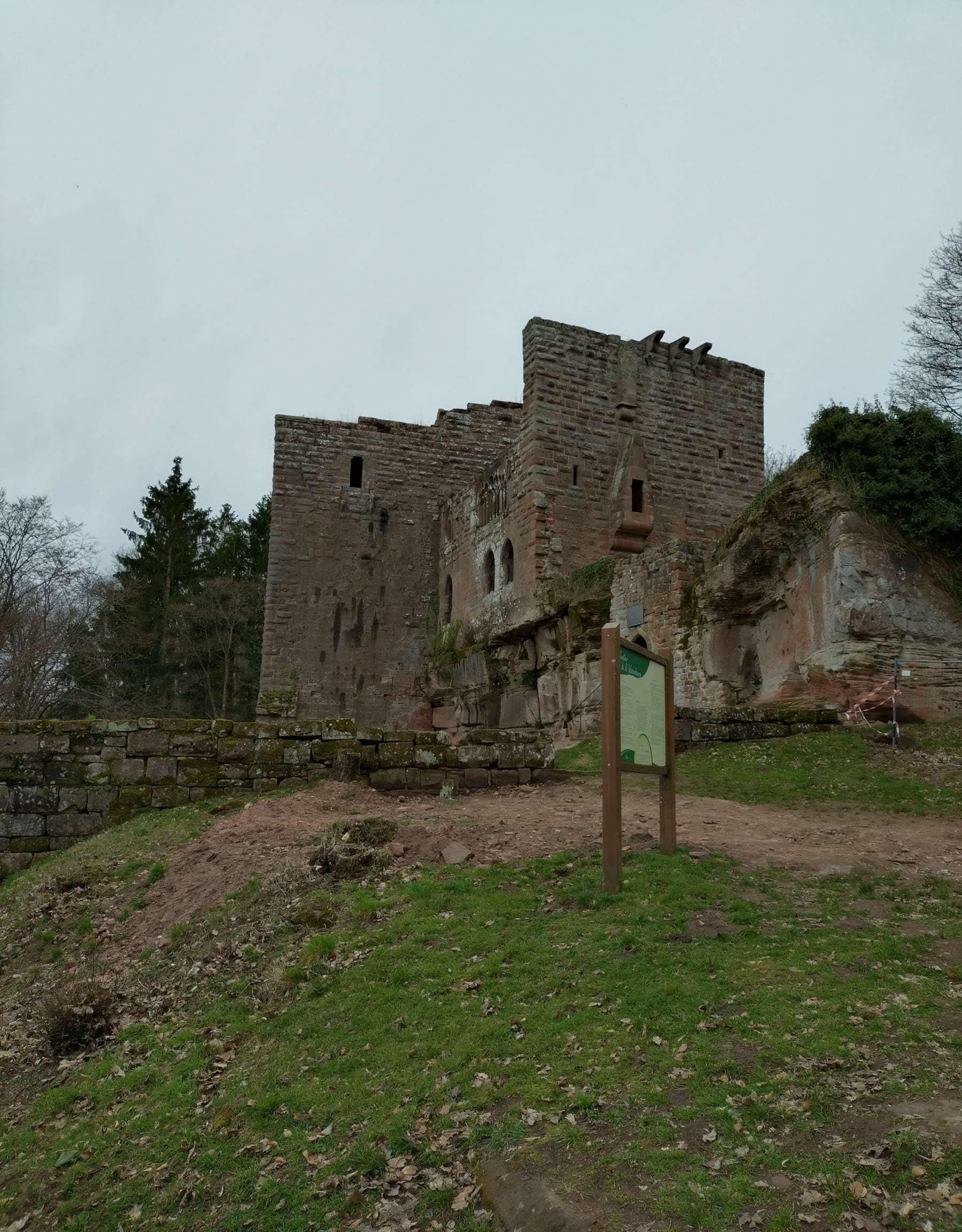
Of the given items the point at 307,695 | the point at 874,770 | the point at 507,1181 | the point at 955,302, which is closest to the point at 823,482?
the point at 874,770

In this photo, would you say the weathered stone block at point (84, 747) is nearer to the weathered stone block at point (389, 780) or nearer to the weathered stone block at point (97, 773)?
the weathered stone block at point (97, 773)

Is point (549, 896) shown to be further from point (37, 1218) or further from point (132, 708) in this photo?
point (132, 708)

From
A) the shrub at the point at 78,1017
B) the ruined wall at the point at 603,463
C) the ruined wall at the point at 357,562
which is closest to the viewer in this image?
the shrub at the point at 78,1017

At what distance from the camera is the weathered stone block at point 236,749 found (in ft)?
34.5

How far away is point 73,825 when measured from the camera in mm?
10258

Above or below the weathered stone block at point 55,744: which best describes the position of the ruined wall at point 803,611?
above

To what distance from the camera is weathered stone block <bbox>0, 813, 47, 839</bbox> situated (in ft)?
33.6

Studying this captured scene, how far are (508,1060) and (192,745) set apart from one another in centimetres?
694

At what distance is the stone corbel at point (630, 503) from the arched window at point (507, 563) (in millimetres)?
2435

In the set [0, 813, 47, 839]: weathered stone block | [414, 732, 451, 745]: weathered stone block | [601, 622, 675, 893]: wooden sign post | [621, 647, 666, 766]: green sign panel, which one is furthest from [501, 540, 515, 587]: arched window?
[621, 647, 666, 766]: green sign panel

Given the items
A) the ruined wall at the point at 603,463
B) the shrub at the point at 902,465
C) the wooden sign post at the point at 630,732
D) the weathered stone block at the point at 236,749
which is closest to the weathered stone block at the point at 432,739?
the weathered stone block at the point at 236,749

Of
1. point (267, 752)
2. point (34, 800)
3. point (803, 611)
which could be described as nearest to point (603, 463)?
point (803, 611)

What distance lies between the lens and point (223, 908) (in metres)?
7.07

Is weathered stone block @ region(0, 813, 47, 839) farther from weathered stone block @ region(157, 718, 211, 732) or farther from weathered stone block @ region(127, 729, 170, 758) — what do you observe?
weathered stone block @ region(157, 718, 211, 732)
